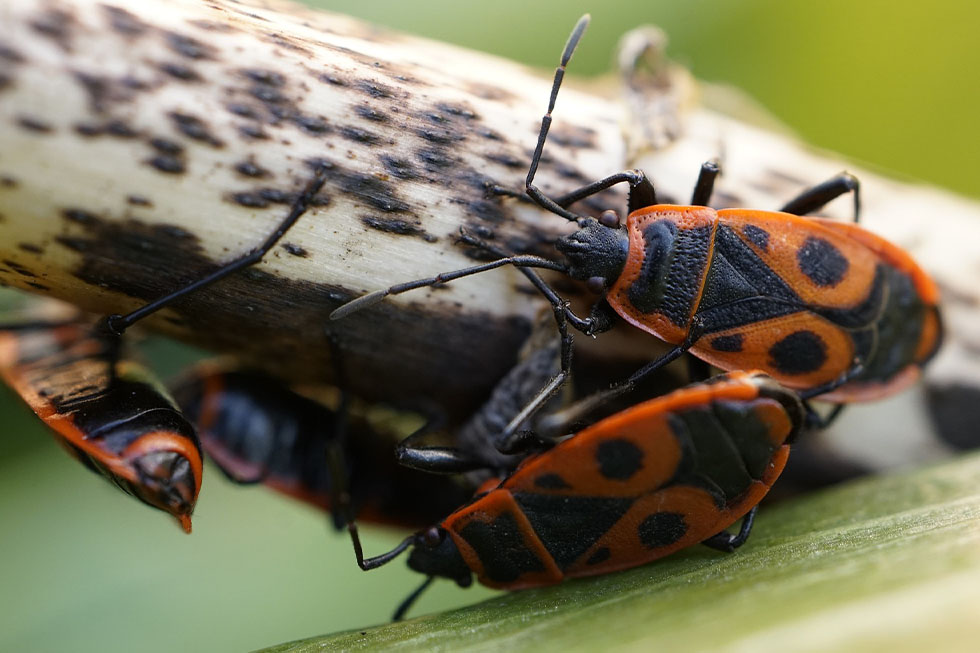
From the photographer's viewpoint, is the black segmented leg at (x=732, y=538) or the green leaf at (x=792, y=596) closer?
the green leaf at (x=792, y=596)

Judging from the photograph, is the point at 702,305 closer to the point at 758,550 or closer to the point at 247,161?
the point at 758,550

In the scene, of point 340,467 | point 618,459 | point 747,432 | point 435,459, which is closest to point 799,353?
point 747,432

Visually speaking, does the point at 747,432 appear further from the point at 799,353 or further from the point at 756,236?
the point at 756,236

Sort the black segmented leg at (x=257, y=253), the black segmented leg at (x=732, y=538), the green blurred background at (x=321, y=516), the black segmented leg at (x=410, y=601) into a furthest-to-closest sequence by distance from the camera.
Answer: the green blurred background at (x=321, y=516), the black segmented leg at (x=410, y=601), the black segmented leg at (x=732, y=538), the black segmented leg at (x=257, y=253)

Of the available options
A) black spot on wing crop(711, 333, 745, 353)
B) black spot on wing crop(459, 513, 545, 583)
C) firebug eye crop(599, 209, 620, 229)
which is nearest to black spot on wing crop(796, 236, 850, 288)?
black spot on wing crop(711, 333, 745, 353)

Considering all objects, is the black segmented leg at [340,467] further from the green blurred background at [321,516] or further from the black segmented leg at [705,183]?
the black segmented leg at [705,183]

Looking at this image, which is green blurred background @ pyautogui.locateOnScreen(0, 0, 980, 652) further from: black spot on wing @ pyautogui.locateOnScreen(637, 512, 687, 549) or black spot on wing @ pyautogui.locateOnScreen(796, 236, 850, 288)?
black spot on wing @ pyautogui.locateOnScreen(796, 236, 850, 288)

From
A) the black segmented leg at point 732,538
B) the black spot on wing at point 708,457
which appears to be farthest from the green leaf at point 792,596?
the black spot on wing at point 708,457
